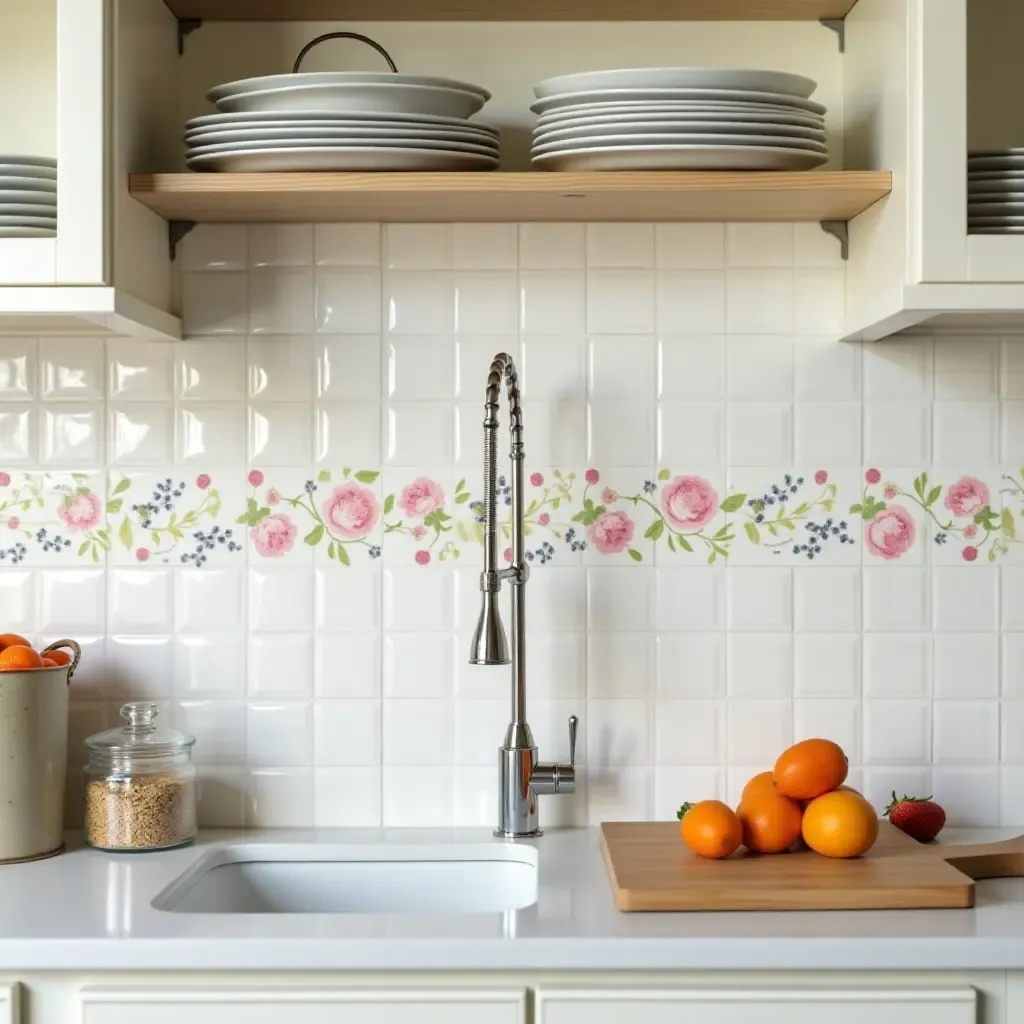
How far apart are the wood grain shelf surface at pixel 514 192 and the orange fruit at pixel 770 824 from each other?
2.40 ft

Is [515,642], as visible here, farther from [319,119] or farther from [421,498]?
[319,119]

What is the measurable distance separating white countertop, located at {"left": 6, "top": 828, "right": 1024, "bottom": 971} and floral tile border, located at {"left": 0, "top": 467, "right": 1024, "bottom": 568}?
55 cm

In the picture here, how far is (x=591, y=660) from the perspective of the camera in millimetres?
1857

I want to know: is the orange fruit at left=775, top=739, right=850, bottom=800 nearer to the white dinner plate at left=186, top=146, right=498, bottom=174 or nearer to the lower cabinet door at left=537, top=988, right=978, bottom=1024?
the lower cabinet door at left=537, top=988, right=978, bottom=1024

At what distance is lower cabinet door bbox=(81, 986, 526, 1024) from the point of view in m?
1.36

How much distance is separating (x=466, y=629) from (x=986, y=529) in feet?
2.41

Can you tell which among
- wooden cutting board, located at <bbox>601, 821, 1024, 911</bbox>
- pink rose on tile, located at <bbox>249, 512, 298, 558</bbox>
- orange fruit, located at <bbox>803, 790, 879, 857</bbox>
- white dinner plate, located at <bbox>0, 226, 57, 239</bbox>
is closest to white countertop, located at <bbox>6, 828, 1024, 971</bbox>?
wooden cutting board, located at <bbox>601, 821, 1024, 911</bbox>

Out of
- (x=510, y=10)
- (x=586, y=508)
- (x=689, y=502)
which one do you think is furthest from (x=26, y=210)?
(x=689, y=502)

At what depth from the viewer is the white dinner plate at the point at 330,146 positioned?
1570mm

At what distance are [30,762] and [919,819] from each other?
1.12 metres

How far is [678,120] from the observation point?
156 centimetres

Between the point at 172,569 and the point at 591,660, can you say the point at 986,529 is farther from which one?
the point at 172,569

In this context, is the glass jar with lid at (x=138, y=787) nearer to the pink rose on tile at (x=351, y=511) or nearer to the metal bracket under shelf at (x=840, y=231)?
the pink rose on tile at (x=351, y=511)

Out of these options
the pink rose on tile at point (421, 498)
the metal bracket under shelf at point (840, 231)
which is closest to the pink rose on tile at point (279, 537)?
the pink rose on tile at point (421, 498)
